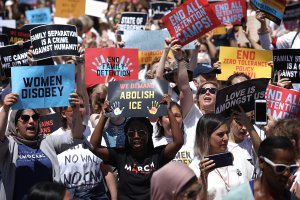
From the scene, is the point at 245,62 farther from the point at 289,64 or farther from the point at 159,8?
the point at 159,8

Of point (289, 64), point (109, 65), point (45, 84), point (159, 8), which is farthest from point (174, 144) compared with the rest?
point (159, 8)

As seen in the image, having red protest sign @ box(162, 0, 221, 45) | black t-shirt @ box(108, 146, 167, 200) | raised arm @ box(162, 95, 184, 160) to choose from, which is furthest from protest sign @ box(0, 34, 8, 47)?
raised arm @ box(162, 95, 184, 160)

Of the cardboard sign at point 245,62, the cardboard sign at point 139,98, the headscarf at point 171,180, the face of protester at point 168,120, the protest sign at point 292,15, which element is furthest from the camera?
the protest sign at point 292,15

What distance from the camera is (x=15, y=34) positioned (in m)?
11.3

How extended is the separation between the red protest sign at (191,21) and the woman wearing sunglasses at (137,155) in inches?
105

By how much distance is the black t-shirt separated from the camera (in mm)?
7441

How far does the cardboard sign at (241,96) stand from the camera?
7668 mm

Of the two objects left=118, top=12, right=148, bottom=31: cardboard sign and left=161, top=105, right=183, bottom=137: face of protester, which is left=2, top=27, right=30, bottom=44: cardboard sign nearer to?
left=118, top=12, right=148, bottom=31: cardboard sign

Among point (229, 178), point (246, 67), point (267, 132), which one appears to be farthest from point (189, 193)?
point (246, 67)

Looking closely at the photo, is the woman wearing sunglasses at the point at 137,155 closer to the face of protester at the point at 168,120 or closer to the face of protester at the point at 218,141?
the face of protester at the point at 218,141

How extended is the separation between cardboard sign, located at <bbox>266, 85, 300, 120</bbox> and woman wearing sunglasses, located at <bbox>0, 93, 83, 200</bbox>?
6.40 feet

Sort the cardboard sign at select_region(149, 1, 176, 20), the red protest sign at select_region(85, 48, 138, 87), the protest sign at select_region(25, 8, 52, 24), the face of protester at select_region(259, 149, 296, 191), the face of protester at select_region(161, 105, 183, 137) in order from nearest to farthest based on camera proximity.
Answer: the face of protester at select_region(259, 149, 296, 191)
the face of protester at select_region(161, 105, 183, 137)
the red protest sign at select_region(85, 48, 138, 87)
the cardboard sign at select_region(149, 1, 176, 20)
the protest sign at select_region(25, 8, 52, 24)

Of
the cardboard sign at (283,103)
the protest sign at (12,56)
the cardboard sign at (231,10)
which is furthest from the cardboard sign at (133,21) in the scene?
the cardboard sign at (283,103)

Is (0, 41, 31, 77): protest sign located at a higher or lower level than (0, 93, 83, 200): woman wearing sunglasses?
higher
